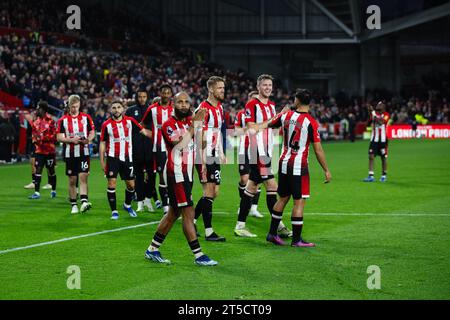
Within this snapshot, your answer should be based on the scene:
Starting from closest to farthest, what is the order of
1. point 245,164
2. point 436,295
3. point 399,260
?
point 436,295 → point 399,260 → point 245,164

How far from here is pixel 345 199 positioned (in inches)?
671

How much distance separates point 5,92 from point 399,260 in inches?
1016

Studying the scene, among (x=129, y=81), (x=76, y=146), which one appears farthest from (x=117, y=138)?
(x=129, y=81)

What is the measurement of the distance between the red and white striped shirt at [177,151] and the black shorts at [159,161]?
153 inches

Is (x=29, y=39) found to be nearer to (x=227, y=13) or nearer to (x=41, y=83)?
(x=41, y=83)

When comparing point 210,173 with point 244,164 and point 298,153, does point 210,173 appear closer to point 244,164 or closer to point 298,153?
point 244,164

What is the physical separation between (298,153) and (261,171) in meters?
1.27

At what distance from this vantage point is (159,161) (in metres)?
14.1

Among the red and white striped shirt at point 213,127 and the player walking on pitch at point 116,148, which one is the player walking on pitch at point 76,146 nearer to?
the player walking on pitch at point 116,148

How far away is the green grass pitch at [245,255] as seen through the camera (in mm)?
8213

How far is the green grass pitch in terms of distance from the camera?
26.9ft

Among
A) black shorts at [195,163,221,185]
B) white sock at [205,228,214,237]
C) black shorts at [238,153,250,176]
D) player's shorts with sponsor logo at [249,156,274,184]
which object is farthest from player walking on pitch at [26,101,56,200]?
white sock at [205,228,214,237]

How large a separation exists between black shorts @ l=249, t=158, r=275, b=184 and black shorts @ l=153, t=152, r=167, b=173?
2.06 m
